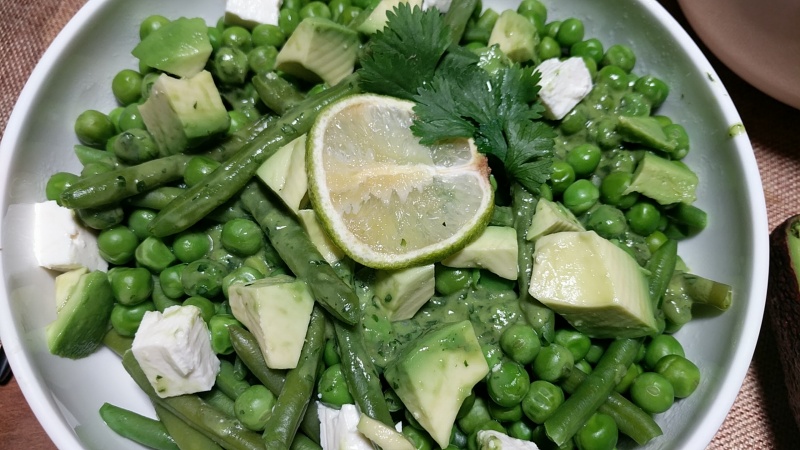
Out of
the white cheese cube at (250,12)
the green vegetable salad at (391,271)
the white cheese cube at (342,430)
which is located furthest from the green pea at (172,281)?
the white cheese cube at (250,12)

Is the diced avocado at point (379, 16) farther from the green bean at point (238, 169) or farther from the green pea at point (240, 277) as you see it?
the green pea at point (240, 277)

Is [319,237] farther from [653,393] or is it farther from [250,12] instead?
[653,393]

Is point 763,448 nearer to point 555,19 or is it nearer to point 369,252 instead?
point 369,252

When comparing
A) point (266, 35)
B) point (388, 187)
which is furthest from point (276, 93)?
point (388, 187)

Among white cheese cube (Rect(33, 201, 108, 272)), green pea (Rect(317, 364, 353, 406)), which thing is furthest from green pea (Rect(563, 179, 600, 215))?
white cheese cube (Rect(33, 201, 108, 272))

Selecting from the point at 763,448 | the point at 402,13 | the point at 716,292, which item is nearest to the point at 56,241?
the point at 402,13

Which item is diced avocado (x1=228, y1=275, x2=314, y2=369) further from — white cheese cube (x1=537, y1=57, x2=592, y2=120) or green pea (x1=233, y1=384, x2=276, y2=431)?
white cheese cube (x1=537, y1=57, x2=592, y2=120)
